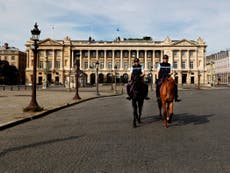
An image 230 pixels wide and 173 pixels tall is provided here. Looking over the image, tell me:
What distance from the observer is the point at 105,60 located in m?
156

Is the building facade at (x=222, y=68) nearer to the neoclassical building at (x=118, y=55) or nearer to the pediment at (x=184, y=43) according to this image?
the neoclassical building at (x=118, y=55)

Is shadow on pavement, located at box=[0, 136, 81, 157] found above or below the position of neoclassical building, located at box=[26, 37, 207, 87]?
below

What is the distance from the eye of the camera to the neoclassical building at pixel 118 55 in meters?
152

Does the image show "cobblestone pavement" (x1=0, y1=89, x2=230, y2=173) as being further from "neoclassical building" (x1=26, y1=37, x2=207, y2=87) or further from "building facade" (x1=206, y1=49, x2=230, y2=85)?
"building facade" (x1=206, y1=49, x2=230, y2=85)

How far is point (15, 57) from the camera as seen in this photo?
158875mm

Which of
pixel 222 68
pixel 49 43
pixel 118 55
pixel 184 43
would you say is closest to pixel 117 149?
pixel 118 55

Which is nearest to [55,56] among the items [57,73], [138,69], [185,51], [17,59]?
[57,73]

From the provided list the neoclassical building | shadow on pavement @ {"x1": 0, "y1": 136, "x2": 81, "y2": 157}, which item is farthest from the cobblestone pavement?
the neoclassical building

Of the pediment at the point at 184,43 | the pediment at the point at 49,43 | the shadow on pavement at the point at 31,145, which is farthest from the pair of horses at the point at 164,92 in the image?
the pediment at the point at 49,43

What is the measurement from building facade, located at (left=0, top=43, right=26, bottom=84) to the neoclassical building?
9.33 metres

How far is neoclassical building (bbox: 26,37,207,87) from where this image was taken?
152500 mm

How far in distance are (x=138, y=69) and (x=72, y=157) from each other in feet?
19.8

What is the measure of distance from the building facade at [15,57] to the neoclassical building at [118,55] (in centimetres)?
933

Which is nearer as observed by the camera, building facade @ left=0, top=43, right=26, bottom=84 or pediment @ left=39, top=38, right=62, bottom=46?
pediment @ left=39, top=38, right=62, bottom=46
